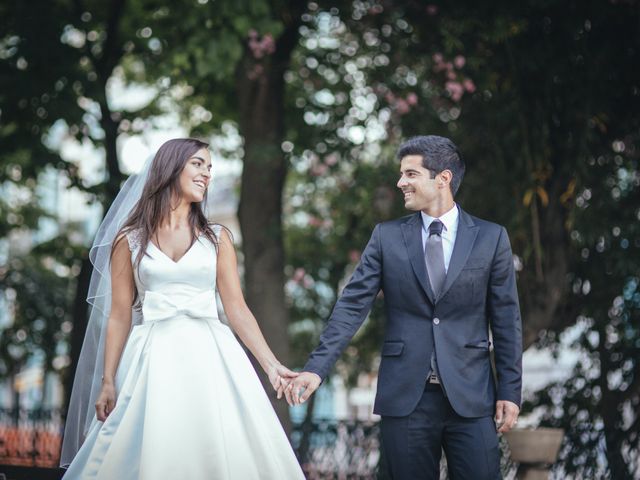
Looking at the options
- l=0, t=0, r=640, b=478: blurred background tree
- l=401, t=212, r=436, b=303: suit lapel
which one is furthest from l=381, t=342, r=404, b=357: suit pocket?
l=0, t=0, r=640, b=478: blurred background tree

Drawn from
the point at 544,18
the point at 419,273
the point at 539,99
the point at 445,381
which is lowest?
the point at 445,381

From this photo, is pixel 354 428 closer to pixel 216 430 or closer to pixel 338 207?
pixel 338 207

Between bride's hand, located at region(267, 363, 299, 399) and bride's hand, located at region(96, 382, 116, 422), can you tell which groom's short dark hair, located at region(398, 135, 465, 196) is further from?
bride's hand, located at region(96, 382, 116, 422)

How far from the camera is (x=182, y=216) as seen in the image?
16.1 feet

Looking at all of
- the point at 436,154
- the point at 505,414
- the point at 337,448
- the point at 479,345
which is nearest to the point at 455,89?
the point at 337,448

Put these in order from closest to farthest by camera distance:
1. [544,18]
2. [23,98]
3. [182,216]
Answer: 1. [182,216]
2. [544,18]
3. [23,98]

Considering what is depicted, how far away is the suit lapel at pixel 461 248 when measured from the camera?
4.52 meters

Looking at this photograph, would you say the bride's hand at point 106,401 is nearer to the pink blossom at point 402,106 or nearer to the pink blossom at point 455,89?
the pink blossom at point 455,89

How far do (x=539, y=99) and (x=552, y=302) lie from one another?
1938 mm

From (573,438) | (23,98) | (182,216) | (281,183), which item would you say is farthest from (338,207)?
(182,216)

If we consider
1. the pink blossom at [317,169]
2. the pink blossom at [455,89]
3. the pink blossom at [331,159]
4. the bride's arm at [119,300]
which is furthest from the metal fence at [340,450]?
the bride's arm at [119,300]

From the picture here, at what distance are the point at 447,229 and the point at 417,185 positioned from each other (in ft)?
0.89

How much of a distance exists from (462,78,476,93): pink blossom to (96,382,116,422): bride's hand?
233 inches

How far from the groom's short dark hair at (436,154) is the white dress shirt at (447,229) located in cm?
13
